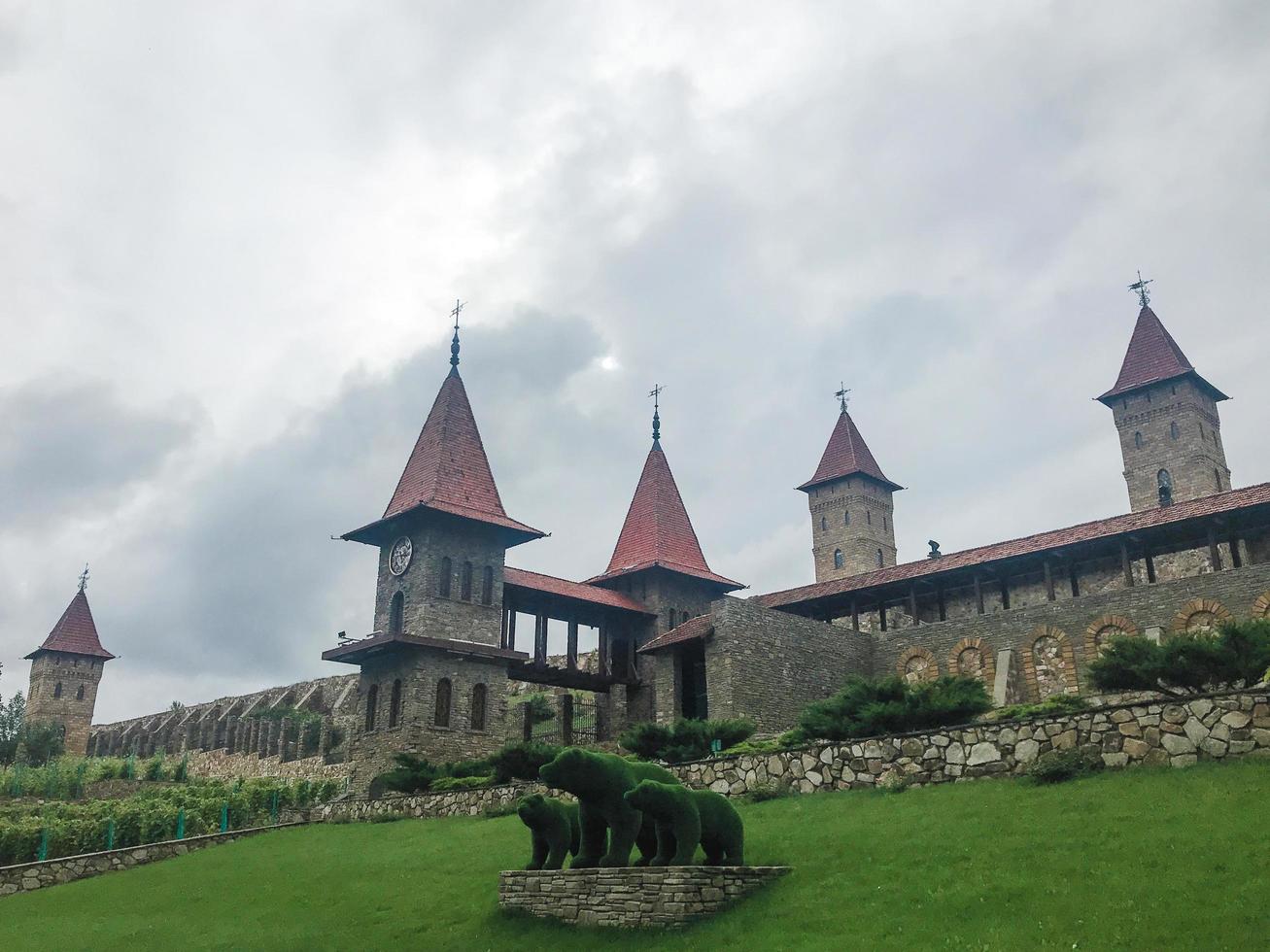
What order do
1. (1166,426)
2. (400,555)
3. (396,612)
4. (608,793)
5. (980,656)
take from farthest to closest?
(1166,426) → (400,555) → (396,612) → (980,656) → (608,793)

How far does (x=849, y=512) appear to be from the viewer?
5106 centimetres

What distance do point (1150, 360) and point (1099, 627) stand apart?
76.9ft

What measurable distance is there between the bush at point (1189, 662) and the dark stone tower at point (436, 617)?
60.3ft

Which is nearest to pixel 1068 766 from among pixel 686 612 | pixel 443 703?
pixel 443 703

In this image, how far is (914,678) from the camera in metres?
29.9

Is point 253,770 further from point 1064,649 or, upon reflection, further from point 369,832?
point 1064,649

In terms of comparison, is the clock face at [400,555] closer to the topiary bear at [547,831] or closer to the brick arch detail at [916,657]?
the brick arch detail at [916,657]

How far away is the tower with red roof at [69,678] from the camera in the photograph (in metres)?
56.9

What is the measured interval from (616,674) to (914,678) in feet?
31.0

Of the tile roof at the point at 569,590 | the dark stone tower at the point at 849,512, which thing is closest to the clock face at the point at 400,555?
the tile roof at the point at 569,590

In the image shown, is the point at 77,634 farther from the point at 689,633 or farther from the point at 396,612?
the point at 689,633

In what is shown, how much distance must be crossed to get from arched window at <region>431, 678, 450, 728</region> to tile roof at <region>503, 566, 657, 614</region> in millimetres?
3651

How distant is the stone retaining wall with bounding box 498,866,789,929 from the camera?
36.9 ft

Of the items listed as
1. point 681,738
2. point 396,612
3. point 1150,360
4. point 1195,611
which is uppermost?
point 1150,360
